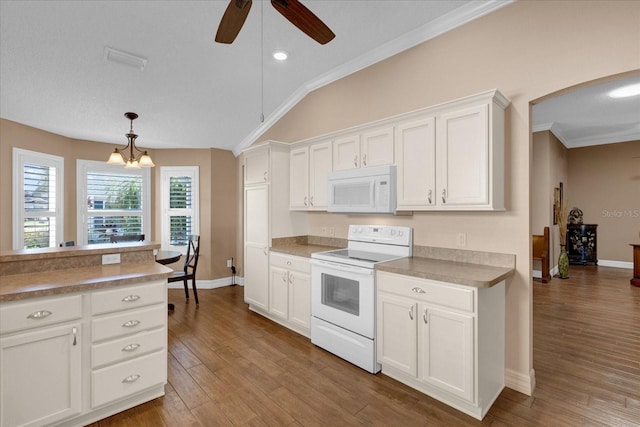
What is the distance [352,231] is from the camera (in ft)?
11.8

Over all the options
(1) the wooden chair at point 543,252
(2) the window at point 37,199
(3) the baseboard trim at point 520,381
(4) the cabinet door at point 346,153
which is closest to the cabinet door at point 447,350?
(3) the baseboard trim at point 520,381

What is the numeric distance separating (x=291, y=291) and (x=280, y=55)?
105 inches

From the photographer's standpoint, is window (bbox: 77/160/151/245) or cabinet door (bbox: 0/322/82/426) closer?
cabinet door (bbox: 0/322/82/426)

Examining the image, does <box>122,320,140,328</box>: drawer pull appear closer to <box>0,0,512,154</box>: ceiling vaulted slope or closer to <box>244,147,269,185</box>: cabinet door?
<box>244,147,269,185</box>: cabinet door

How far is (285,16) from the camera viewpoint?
1723mm

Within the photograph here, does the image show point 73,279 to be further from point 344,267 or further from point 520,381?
point 520,381

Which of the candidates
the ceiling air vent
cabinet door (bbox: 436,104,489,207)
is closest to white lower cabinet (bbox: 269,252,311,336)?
cabinet door (bbox: 436,104,489,207)

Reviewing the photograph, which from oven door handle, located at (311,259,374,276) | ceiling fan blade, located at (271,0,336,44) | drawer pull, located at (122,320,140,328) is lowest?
drawer pull, located at (122,320,140,328)

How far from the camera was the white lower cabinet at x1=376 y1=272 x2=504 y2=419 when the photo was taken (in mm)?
2096

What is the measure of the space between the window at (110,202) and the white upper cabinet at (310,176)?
10.7 ft

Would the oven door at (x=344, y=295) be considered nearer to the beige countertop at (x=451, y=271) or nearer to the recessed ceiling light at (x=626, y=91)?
the beige countertop at (x=451, y=271)

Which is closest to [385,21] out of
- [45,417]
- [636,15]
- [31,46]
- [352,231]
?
[636,15]

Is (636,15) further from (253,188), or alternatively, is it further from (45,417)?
(45,417)

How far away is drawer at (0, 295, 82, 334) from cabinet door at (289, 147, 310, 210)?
2.49 meters
